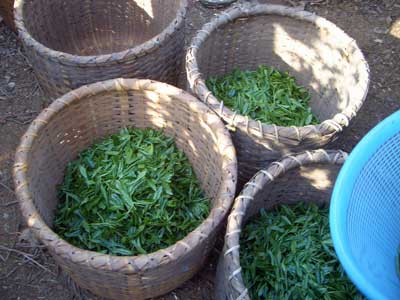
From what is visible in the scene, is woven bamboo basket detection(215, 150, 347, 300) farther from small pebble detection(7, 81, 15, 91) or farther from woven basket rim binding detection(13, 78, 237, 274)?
small pebble detection(7, 81, 15, 91)

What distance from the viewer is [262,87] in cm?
238

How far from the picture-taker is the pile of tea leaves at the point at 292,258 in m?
1.75

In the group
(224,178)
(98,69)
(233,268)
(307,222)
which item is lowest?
(307,222)

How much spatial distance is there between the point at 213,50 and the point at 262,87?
0.31 meters

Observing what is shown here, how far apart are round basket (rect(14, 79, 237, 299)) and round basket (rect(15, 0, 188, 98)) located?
0.15 m

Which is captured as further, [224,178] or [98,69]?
[98,69]

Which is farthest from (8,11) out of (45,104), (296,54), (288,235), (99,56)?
(288,235)

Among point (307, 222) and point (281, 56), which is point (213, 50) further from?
point (307, 222)

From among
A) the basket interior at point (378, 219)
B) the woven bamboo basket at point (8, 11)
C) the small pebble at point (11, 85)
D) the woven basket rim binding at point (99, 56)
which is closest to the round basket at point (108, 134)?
the woven basket rim binding at point (99, 56)

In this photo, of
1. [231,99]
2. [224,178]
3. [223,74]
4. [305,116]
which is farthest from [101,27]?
[224,178]

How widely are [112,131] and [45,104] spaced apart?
66 cm

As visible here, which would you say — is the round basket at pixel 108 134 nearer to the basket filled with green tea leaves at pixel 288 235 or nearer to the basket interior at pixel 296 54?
the basket filled with green tea leaves at pixel 288 235

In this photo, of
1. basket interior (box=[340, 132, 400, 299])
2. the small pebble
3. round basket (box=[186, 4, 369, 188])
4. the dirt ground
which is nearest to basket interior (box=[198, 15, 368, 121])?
round basket (box=[186, 4, 369, 188])

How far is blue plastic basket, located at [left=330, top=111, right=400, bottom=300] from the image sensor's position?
109 centimetres
